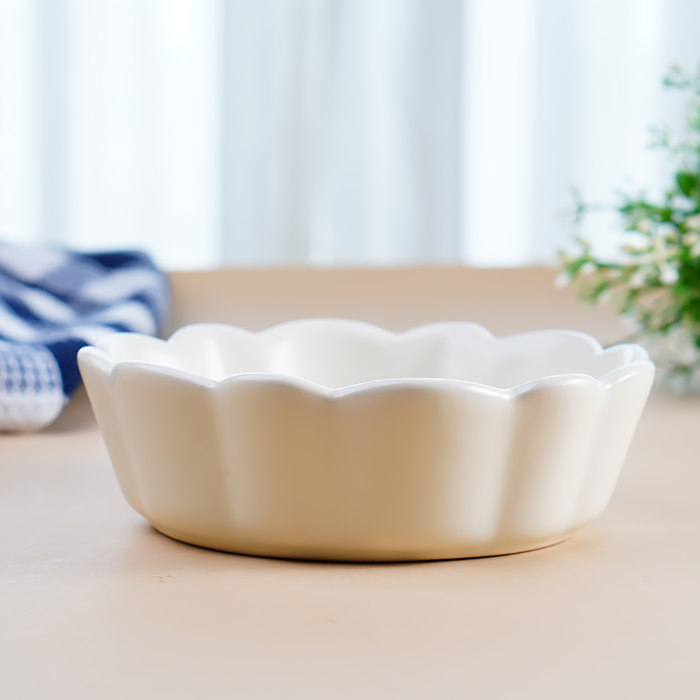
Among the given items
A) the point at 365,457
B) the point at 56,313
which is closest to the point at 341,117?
the point at 56,313

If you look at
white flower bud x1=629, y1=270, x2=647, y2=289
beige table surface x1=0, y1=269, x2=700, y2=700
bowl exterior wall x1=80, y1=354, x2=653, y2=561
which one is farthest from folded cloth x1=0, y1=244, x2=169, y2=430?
white flower bud x1=629, y1=270, x2=647, y2=289

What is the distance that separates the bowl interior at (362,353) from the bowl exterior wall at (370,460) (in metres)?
0.10

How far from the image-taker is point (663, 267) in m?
0.62

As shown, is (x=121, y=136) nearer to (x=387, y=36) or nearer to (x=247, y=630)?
(x=387, y=36)

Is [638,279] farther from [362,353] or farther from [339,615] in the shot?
[339,615]

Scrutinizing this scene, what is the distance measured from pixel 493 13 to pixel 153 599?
1273 mm

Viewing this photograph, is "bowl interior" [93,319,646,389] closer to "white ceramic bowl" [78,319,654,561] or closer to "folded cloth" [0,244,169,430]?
"white ceramic bowl" [78,319,654,561]

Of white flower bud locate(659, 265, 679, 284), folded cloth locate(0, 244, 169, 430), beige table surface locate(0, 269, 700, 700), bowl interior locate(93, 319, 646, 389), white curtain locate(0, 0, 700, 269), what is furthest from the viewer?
white curtain locate(0, 0, 700, 269)

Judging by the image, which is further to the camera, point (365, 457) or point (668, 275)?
point (668, 275)

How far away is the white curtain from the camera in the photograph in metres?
1.26

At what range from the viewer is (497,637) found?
0.19m

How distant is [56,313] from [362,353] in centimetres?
43

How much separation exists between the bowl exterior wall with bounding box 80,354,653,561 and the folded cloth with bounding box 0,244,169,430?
0.97 ft

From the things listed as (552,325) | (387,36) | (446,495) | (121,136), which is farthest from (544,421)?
(121,136)
